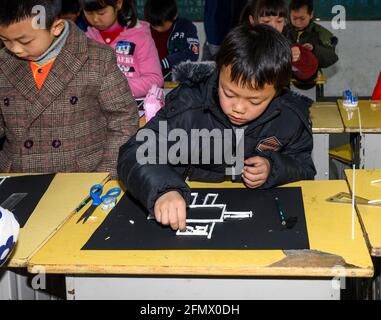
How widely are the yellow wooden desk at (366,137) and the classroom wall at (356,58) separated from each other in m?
3.88

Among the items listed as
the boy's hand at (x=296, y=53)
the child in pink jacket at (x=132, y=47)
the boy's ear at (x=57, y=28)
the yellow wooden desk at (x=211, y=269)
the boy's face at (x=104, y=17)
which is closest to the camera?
the yellow wooden desk at (x=211, y=269)

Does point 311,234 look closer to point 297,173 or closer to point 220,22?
point 297,173

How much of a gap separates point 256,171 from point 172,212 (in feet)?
1.15

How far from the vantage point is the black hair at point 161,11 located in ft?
16.2

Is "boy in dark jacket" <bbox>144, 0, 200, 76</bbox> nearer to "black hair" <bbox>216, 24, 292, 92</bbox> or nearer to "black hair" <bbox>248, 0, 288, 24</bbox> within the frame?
"black hair" <bbox>248, 0, 288, 24</bbox>

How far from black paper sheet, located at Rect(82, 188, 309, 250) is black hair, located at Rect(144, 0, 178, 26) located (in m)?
3.37

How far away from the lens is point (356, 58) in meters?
6.98

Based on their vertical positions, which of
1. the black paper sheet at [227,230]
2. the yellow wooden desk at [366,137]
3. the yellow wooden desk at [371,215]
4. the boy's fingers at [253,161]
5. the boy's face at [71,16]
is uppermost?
the boy's face at [71,16]

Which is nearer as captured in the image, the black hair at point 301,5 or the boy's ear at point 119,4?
the boy's ear at point 119,4

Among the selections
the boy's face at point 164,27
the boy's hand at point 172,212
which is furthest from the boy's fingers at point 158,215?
the boy's face at point 164,27

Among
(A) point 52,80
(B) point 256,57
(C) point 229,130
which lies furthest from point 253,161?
(A) point 52,80

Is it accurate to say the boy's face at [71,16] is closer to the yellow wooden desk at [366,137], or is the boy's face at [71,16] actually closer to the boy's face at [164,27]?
the boy's face at [164,27]

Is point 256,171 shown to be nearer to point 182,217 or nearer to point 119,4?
point 182,217

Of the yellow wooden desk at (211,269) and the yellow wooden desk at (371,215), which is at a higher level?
the yellow wooden desk at (371,215)
